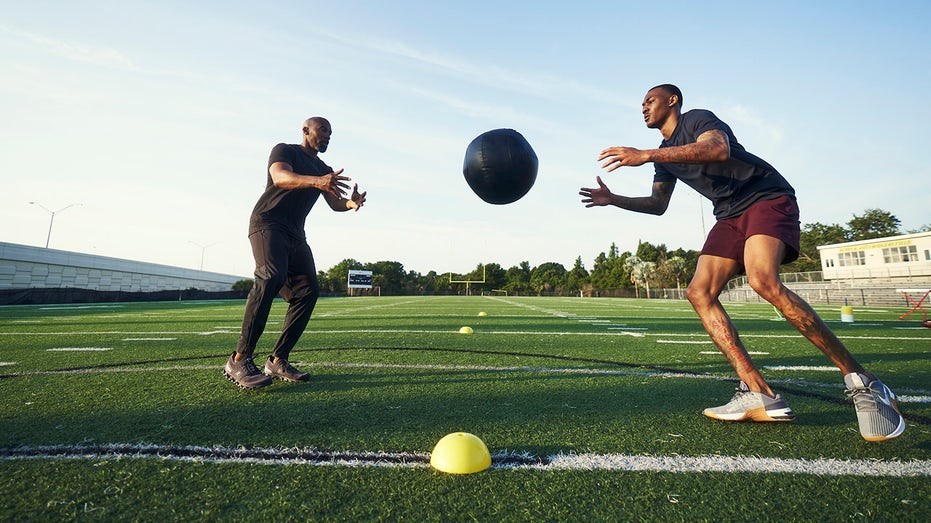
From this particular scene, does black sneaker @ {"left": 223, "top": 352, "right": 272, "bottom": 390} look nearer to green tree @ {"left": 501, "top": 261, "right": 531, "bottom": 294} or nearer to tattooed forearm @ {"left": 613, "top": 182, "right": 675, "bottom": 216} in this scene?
tattooed forearm @ {"left": 613, "top": 182, "right": 675, "bottom": 216}

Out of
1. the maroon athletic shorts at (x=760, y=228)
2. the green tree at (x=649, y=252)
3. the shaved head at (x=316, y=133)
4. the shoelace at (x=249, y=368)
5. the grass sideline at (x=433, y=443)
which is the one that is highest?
the green tree at (x=649, y=252)

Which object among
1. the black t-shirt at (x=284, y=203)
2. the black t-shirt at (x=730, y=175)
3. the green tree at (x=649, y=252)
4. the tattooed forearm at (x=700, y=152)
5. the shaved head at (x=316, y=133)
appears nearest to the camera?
the tattooed forearm at (x=700, y=152)

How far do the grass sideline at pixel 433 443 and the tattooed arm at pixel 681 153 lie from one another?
1.45m

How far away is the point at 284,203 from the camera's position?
364 centimetres

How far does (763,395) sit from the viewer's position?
8.07 ft

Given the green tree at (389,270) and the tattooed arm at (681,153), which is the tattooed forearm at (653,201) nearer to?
the tattooed arm at (681,153)

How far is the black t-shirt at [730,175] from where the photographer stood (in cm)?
286

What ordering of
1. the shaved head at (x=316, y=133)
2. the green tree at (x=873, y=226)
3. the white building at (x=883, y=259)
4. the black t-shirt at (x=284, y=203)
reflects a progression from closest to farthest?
1. the black t-shirt at (x=284, y=203)
2. the shaved head at (x=316, y=133)
3. the white building at (x=883, y=259)
4. the green tree at (x=873, y=226)

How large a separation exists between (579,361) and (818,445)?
2434mm

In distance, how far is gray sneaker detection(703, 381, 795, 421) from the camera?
2.41m

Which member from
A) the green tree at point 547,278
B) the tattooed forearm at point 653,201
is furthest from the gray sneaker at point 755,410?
Result: the green tree at point 547,278

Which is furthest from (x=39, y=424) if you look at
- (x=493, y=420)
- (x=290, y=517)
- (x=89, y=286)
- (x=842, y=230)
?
(x=842, y=230)

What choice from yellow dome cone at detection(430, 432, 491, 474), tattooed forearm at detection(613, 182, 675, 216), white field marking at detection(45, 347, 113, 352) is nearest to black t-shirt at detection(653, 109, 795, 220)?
tattooed forearm at detection(613, 182, 675, 216)

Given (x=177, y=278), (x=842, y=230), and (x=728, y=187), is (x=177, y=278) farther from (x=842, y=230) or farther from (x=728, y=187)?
(x=842, y=230)
